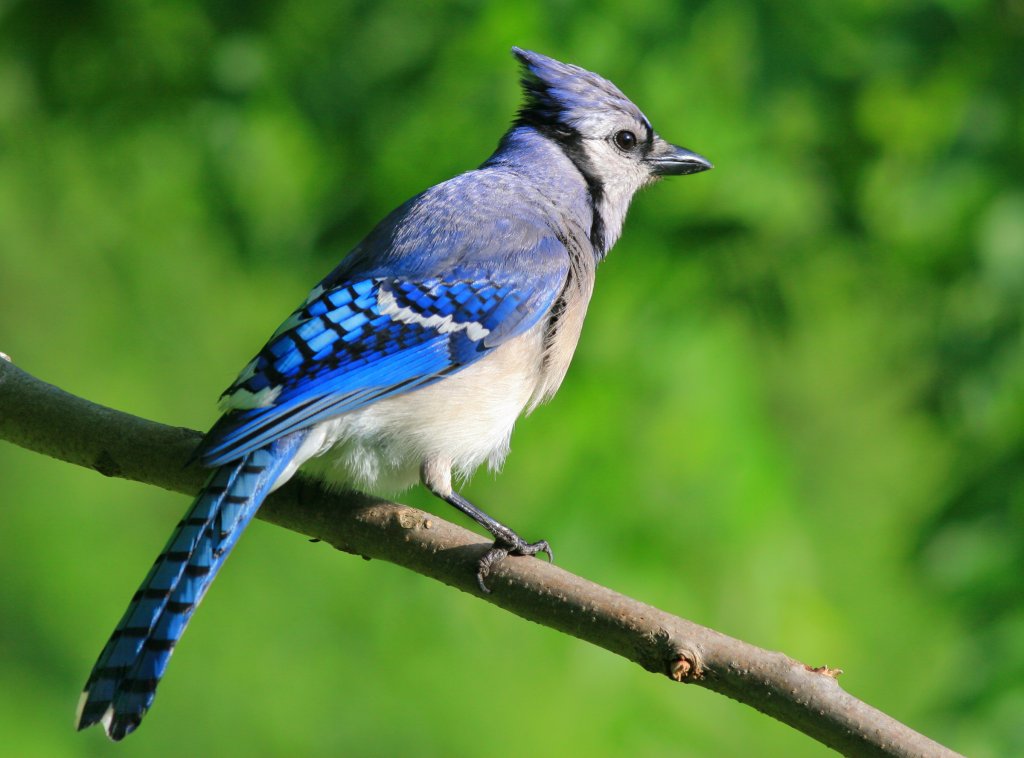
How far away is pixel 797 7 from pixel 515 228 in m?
0.88

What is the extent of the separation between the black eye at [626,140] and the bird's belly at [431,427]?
702mm

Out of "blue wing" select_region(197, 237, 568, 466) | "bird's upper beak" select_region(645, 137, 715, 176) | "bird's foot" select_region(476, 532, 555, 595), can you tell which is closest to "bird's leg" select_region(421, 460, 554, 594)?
"bird's foot" select_region(476, 532, 555, 595)

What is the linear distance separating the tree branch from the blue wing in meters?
0.16

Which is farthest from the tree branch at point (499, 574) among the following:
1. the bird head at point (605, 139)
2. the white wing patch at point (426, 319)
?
the bird head at point (605, 139)

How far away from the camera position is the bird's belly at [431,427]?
7.99 feet

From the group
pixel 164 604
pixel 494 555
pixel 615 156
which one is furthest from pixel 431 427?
pixel 615 156

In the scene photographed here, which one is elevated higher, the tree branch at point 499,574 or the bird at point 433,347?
the bird at point 433,347

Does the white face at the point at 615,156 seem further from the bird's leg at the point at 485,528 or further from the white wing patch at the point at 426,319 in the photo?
the bird's leg at the point at 485,528

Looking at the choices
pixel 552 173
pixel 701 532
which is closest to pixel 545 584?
pixel 701 532

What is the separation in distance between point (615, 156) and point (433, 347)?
86 centimetres

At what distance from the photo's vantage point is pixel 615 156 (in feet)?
10.3

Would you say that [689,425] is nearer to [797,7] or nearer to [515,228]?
[515,228]

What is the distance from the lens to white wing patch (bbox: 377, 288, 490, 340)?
2535mm

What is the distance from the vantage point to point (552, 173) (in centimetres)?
306
